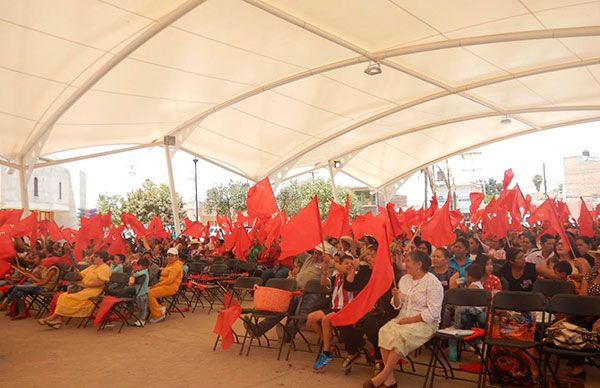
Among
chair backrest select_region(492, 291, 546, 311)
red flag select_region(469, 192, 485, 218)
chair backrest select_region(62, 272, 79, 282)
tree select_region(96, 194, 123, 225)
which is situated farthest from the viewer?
tree select_region(96, 194, 123, 225)

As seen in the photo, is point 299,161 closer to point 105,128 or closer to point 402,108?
point 402,108

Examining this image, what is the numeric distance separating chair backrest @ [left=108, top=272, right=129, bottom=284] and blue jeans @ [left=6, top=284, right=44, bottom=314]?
2068mm

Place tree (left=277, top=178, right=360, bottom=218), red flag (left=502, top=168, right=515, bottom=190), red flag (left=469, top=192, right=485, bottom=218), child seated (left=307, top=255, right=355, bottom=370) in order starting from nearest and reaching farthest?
child seated (left=307, top=255, right=355, bottom=370), red flag (left=502, top=168, right=515, bottom=190), red flag (left=469, top=192, right=485, bottom=218), tree (left=277, top=178, right=360, bottom=218)

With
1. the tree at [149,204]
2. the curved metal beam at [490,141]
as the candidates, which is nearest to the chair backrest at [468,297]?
the curved metal beam at [490,141]

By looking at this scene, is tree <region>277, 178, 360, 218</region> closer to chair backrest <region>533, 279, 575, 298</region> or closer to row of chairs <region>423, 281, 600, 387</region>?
chair backrest <region>533, 279, 575, 298</region>

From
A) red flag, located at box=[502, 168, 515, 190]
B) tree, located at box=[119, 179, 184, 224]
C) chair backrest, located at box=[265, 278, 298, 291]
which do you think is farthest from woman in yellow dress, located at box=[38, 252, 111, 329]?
tree, located at box=[119, 179, 184, 224]

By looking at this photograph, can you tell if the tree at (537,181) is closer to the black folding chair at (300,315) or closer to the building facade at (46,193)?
the building facade at (46,193)

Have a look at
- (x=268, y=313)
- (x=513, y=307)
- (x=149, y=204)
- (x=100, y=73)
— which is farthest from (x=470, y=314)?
(x=149, y=204)

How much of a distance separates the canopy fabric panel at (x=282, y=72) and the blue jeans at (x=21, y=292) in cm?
536

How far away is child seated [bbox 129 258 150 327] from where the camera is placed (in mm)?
9592

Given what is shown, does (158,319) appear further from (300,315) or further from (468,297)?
(468,297)

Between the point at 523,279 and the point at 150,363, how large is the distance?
4974mm

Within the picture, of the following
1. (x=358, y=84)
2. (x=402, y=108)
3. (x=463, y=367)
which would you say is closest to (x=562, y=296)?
(x=463, y=367)

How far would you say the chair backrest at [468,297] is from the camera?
6.05 meters
